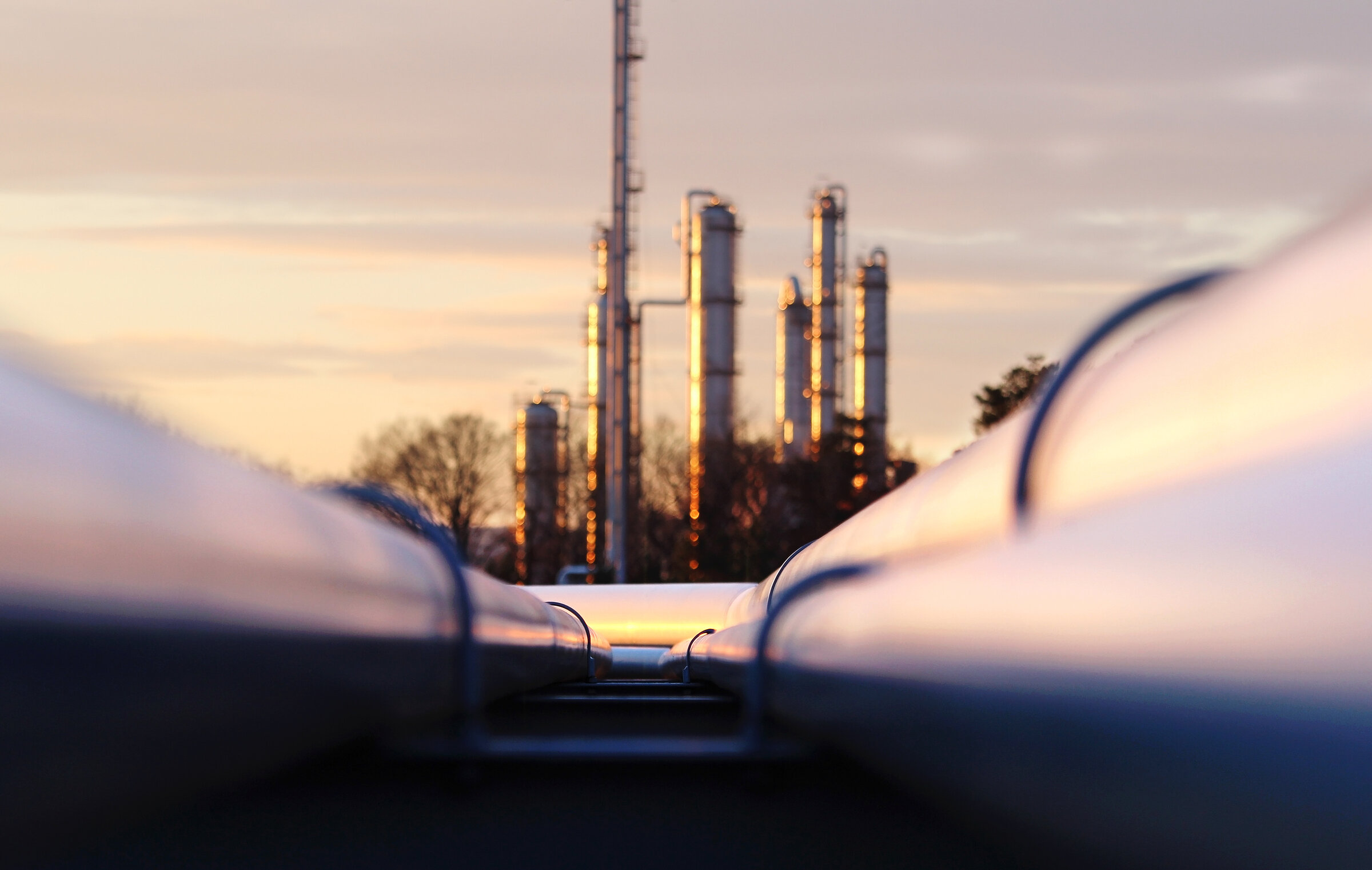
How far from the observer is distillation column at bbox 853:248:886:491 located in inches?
1604

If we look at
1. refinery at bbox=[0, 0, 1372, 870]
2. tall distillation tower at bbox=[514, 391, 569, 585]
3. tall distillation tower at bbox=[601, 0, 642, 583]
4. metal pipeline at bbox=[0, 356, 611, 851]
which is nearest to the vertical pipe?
tall distillation tower at bbox=[601, 0, 642, 583]

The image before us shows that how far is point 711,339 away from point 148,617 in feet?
116

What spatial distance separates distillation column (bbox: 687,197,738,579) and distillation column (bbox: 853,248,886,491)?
3.86 m

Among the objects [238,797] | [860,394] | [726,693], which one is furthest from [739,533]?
[238,797]

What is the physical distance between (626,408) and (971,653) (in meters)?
24.9

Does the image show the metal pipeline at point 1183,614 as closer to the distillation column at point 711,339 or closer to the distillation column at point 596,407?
the distillation column at point 596,407

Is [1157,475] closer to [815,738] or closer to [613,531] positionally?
[815,738]

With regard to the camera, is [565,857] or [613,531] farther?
[613,531]

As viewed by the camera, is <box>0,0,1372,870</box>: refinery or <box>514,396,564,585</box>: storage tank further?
<box>514,396,564,585</box>: storage tank

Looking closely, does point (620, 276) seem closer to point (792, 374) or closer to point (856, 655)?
point (792, 374)

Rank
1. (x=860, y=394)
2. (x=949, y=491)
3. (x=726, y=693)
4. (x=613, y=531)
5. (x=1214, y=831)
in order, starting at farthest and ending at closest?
1. (x=860, y=394)
2. (x=613, y=531)
3. (x=726, y=693)
4. (x=949, y=491)
5. (x=1214, y=831)

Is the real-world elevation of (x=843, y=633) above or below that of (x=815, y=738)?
above

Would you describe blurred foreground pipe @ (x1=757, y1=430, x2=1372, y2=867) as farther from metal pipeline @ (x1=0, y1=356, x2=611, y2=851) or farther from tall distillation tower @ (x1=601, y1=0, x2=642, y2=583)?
tall distillation tower @ (x1=601, y1=0, x2=642, y2=583)

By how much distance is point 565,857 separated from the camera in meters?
3.01
